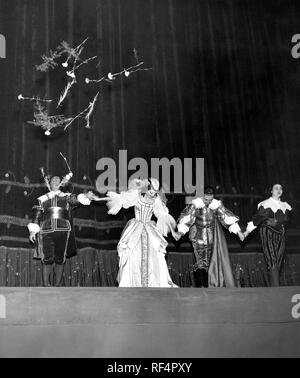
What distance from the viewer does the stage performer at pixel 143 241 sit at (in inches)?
344

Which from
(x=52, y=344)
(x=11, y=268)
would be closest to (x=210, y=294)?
(x=52, y=344)

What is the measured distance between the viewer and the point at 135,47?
1089 cm

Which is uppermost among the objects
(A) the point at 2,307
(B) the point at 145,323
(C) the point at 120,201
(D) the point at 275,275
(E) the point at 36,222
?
(C) the point at 120,201

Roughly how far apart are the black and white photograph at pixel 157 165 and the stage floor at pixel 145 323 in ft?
0.05

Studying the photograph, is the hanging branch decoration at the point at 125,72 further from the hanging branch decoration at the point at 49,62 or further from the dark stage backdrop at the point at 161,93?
the hanging branch decoration at the point at 49,62

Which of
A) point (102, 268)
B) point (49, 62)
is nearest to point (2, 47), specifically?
point (49, 62)

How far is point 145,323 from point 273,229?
7.95ft

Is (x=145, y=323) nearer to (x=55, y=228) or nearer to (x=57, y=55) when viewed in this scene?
(x=55, y=228)

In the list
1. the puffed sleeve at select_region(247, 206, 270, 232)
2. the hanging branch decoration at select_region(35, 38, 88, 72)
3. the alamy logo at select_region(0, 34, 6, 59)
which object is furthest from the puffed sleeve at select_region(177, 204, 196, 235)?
the alamy logo at select_region(0, 34, 6, 59)

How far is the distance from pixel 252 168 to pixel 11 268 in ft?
11.8

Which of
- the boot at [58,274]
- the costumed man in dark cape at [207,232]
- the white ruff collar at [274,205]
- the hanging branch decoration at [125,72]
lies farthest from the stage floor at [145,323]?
the hanging branch decoration at [125,72]

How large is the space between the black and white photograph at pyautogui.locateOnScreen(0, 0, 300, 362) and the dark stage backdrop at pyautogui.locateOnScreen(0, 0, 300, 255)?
0.06 feet

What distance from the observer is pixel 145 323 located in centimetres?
745

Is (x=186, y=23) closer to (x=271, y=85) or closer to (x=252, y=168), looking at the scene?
(x=271, y=85)
